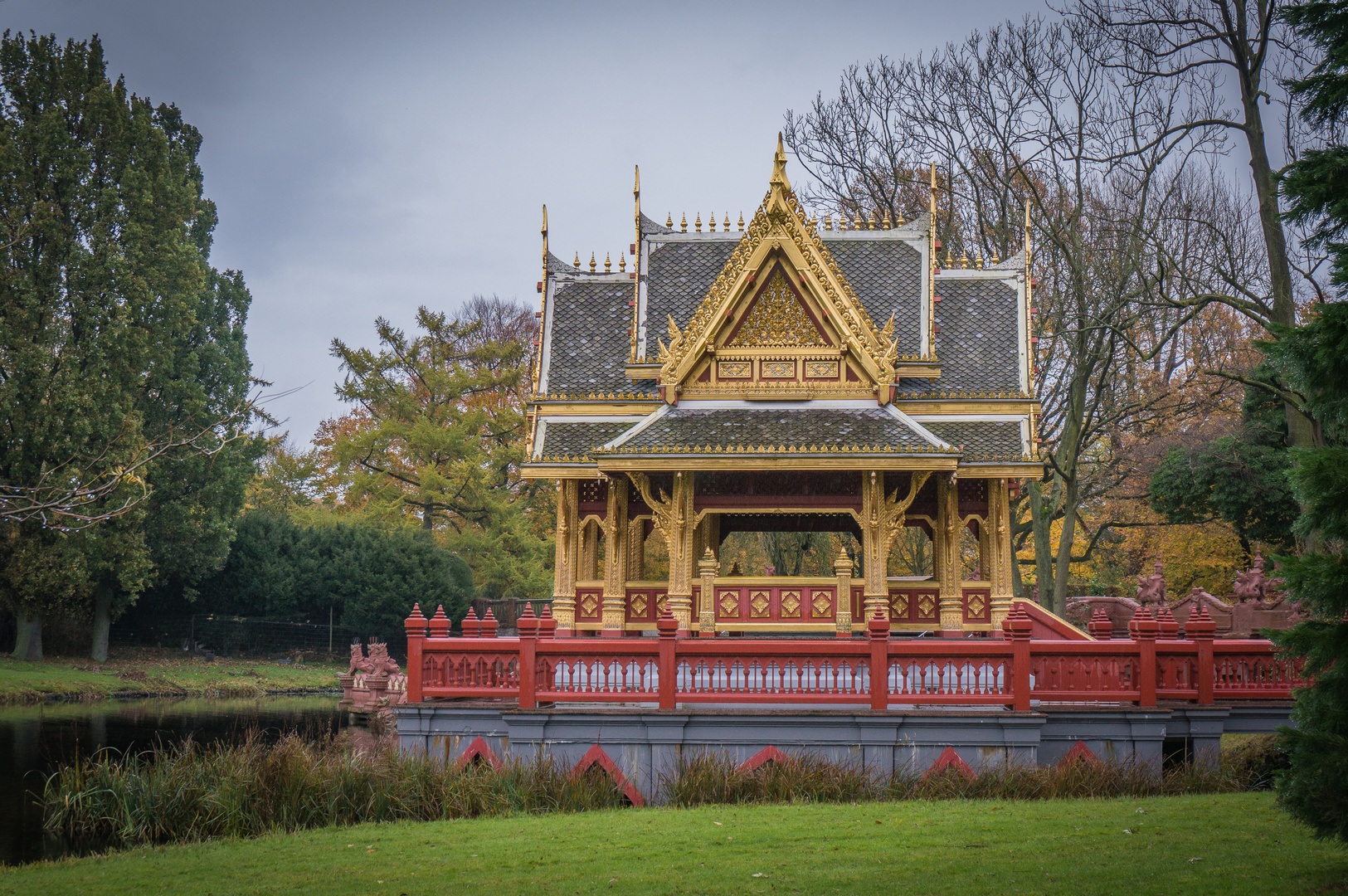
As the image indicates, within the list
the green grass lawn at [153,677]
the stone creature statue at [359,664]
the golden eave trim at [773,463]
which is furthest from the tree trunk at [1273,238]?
the green grass lawn at [153,677]

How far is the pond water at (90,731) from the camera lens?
42.5 ft

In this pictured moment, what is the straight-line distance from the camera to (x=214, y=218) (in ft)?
130

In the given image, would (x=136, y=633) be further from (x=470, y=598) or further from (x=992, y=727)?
(x=992, y=727)

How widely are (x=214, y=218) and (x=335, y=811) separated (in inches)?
1299

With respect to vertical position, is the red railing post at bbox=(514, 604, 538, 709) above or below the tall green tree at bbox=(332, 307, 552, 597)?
below

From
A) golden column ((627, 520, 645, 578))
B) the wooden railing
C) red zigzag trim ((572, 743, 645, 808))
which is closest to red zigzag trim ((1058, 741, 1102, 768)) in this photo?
the wooden railing

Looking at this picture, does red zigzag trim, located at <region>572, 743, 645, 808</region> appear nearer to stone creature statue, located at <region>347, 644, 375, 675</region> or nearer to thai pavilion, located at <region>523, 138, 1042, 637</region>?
thai pavilion, located at <region>523, 138, 1042, 637</region>

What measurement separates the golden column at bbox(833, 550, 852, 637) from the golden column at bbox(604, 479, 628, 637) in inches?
153

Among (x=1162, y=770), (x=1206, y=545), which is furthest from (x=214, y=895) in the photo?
(x=1206, y=545)

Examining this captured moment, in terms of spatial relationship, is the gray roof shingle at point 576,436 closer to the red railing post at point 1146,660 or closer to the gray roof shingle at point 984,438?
the gray roof shingle at point 984,438

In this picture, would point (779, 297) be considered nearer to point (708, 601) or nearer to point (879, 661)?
point (708, 601)

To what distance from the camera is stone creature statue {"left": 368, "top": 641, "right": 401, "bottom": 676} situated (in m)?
28.6

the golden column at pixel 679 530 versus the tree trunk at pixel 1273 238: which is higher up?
the tree trunk at pixel 1273 238

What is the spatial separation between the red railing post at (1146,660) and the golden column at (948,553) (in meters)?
5.33
